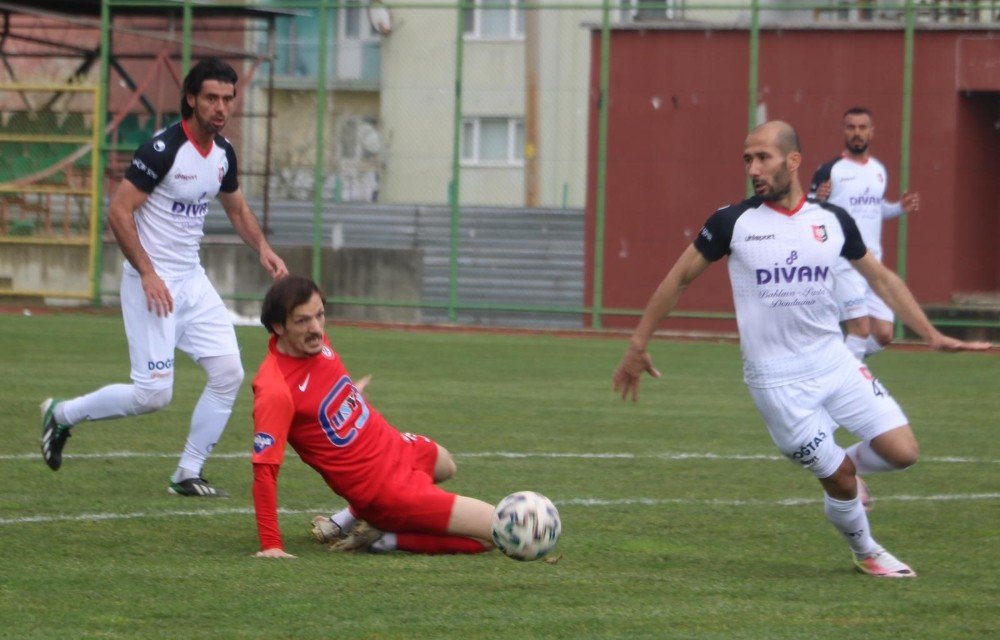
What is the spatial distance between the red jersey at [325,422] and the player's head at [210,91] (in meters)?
1.75

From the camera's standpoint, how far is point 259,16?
73.9 feet

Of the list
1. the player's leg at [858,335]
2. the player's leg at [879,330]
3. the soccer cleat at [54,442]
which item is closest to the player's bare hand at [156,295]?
→ the soccer cleat at [54,442]

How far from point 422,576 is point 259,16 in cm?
1772

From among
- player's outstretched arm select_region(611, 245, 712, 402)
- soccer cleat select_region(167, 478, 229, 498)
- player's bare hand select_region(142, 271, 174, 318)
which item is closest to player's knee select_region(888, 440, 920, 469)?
player's outstretched arm select_region(611, 245, 712, 402)

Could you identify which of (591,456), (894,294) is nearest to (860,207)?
(591,456)

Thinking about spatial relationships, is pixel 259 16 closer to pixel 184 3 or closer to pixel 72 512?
pixel 184 3

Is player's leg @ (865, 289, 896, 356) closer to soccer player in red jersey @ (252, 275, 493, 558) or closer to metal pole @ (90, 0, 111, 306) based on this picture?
soccer player in red jersey @ (252, 275, 493, 558)

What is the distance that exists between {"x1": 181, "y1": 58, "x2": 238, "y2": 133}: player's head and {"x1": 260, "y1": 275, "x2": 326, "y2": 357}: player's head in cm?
169

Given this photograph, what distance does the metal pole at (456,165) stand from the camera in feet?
68.9

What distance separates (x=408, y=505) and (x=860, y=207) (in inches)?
301

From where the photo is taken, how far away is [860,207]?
510 inches

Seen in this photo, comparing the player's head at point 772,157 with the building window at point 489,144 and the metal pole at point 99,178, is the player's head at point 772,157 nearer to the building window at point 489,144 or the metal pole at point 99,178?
the building window at point 489,144

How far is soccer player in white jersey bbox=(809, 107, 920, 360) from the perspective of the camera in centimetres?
1168

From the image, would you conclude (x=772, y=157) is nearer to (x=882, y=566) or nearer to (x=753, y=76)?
(x=882, y=566)
